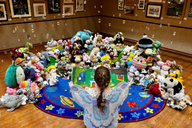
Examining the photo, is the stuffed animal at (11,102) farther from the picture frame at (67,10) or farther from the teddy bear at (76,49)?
the picture frame at (67,10)

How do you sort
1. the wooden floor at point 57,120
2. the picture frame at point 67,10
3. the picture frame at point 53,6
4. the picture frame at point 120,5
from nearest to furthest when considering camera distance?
the wooden floor at point 57,120
the picture frame at point 53,6
the picture frame at point 67,10
the picture frame at point 120,5

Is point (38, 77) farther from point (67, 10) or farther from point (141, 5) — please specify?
point (141, 5)

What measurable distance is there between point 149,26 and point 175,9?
1.14 metres

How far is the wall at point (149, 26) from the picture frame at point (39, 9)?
126 inches

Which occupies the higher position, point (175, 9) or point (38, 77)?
point (175, 9)

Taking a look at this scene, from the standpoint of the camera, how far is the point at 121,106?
2779mm

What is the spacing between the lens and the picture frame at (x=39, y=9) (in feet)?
18.8

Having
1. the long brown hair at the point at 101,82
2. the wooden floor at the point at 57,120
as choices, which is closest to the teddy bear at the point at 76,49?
the wooden floor at the point at 57,120

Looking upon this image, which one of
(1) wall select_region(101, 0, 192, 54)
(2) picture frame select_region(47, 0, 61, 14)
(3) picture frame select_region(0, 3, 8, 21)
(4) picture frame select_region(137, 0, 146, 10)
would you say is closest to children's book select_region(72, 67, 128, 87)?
(1) wall select_region(101, 0, 192, 54)

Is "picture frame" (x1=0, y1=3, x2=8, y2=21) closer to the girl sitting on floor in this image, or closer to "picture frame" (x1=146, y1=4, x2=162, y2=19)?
the girl sitting on floor

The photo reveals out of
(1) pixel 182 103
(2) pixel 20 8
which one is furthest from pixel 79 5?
(1) pixel 182 103

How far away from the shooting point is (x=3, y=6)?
16.3 ft

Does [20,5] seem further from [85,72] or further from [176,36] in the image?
[176,36]

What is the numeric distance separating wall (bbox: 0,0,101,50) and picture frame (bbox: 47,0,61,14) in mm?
152
